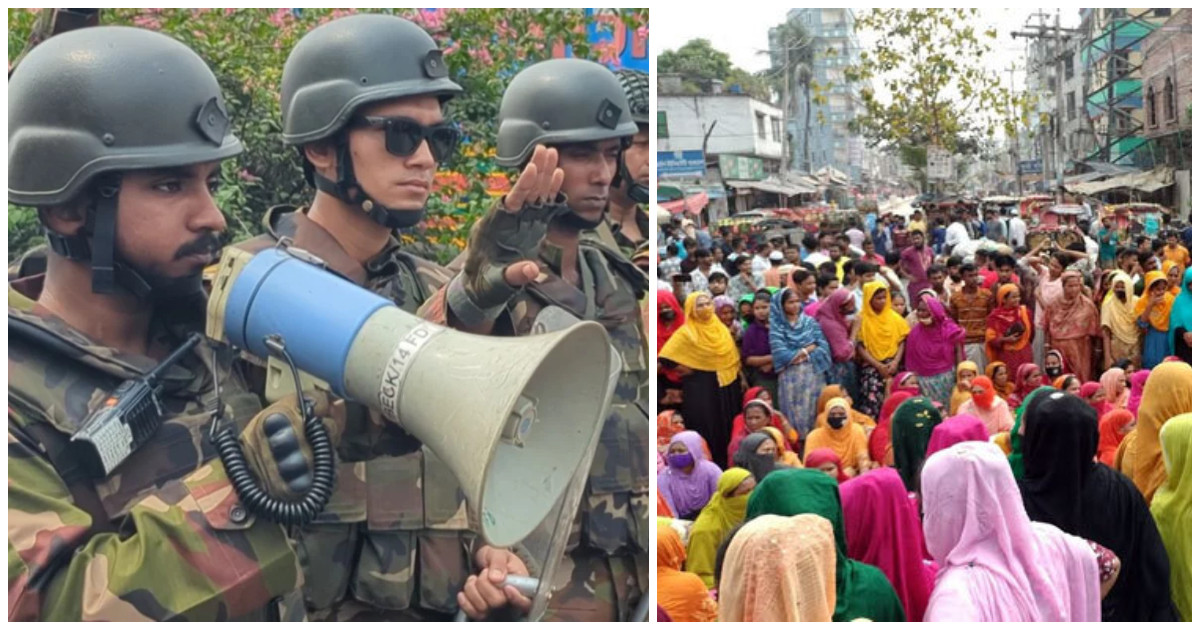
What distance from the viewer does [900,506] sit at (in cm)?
374

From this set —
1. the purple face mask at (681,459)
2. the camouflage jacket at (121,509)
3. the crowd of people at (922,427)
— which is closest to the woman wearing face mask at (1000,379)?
the crowd of people at (922,427)

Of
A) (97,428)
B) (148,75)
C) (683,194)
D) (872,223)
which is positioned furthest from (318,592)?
(872,223)

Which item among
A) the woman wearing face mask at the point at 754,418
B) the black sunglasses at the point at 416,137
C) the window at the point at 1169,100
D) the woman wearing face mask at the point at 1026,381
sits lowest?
the woman wearing face mask at the point at 754,418

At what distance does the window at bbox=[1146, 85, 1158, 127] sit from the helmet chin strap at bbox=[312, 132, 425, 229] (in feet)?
10.4

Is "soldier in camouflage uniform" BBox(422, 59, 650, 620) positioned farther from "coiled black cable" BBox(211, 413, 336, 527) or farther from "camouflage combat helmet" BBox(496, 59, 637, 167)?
"coiled black cable" BBox(211, 413, 336, 527)

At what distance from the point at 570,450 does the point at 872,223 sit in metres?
2.92

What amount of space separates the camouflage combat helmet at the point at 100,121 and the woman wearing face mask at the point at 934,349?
409cm

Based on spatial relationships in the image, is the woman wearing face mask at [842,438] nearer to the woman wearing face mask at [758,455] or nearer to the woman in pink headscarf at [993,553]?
the woman wearing face mask at [758,455]

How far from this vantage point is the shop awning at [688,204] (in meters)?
5.60

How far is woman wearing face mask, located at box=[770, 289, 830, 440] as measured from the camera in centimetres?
662

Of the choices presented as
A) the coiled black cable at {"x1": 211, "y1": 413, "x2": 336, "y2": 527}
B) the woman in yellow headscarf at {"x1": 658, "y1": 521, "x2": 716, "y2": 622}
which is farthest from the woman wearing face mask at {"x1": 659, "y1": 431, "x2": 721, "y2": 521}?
the coiled black cable at {"x1": 211, "y1": 413, "x2": 336, "y2": 527}

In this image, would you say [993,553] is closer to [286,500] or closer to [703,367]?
[286,500]

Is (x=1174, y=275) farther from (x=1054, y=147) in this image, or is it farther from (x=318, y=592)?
(x=318, y=592)

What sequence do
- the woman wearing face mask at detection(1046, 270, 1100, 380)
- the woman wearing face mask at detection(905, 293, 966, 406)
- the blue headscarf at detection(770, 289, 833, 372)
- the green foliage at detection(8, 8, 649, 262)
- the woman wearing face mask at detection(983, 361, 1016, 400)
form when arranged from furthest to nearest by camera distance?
1. the woman wearing face mask at detection(1046, 270, 1100, 380)
2. the woman wearing face mask at detection(905, 293, 966, 406)
3. the blue headscarf at detection(770, 289, 833, 372)
4. the woman wearing face mask at detection(983, 361, 1016, 400)
5. the green foliage at detection(8, 8, 649, 262)
